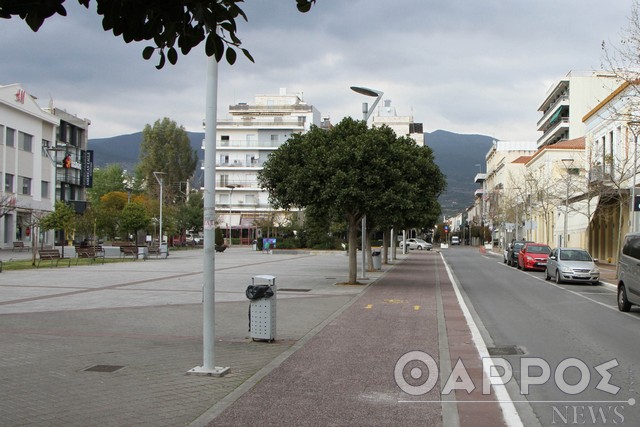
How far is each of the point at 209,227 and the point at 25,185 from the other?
183 ft

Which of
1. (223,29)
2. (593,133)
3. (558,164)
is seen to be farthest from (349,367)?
(558,164)

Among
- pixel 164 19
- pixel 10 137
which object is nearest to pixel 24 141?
pixel 10 137

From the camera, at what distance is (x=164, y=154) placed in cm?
8544

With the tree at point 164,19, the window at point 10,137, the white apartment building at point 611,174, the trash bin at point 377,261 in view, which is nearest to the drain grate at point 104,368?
the tree at point 164,19

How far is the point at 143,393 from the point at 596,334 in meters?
8.80

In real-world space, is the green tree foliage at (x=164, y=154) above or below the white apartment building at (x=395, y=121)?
below

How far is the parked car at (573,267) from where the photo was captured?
25.3m

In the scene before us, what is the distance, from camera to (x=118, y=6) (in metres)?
4.16

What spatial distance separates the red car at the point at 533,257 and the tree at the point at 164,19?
33035 mm

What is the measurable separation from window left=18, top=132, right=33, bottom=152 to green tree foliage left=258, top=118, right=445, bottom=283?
1678 inches

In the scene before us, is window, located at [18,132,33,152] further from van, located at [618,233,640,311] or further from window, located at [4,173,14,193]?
van, located at [618,233,640,311]

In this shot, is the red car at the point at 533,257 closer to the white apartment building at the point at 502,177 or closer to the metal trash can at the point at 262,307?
the metal trash can at the point at 262,307

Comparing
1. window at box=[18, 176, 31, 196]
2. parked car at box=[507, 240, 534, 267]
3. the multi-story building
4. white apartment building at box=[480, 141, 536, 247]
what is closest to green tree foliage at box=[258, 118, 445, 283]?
parked car at box=[507, 240, 534, 267]

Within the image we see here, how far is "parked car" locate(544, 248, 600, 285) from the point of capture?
2527cm
